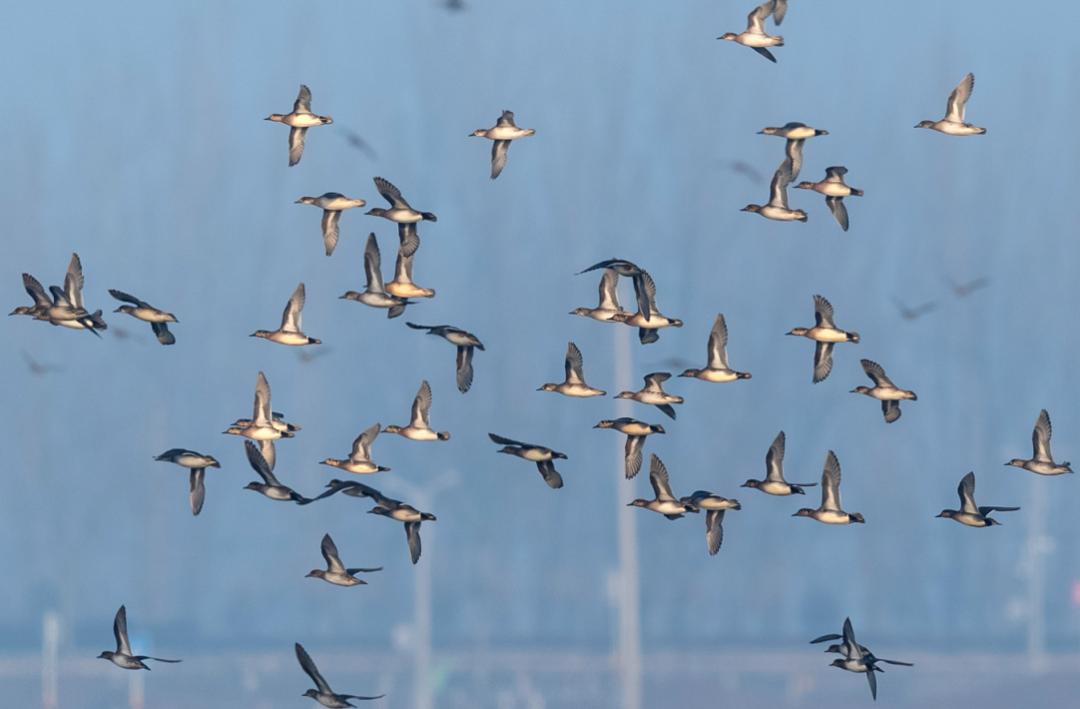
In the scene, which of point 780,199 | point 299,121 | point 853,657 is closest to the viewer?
point 853,657

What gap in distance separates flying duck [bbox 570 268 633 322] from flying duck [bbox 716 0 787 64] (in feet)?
→ 7.87

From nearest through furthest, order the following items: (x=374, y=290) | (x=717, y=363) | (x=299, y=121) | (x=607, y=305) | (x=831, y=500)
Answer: (x=831, y=500)
(x=717, y=363)
(x=299, y=121)
(x=374, y=290)
(x=607, y=305)

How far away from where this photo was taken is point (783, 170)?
77.2ft

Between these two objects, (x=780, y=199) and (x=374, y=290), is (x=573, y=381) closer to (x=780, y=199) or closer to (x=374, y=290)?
(x=374, y=290)

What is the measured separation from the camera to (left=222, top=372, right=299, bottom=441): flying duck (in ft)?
73.4

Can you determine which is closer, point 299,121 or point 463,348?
point 299,121

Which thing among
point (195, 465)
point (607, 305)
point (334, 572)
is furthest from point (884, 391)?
point (195, 465)

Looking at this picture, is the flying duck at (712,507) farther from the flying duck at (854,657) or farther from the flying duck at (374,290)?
the flying duck at (374,290)

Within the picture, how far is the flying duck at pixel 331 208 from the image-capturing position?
2294 centimetres

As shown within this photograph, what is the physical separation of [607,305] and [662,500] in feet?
7.67

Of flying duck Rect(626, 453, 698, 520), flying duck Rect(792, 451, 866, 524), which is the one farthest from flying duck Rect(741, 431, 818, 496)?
flying duck Rect(626, 453, 698, 520)

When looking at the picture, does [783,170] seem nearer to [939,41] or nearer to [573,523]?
[573,523]

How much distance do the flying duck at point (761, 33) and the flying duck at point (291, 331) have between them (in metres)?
4.56

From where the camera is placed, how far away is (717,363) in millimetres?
22953
